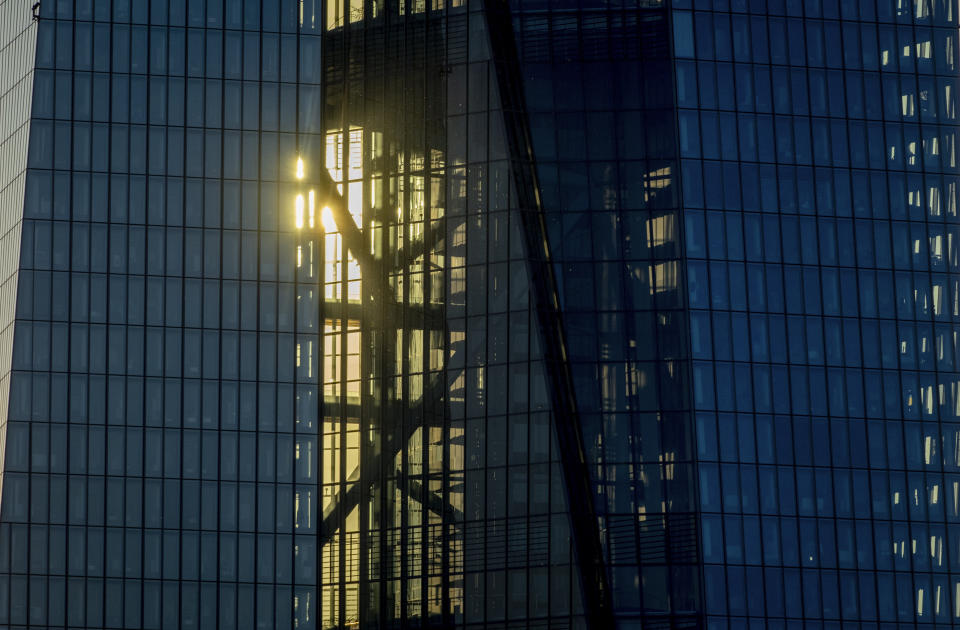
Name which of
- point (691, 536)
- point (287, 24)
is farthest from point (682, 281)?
point (287, 24)

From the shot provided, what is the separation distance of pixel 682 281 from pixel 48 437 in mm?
32219

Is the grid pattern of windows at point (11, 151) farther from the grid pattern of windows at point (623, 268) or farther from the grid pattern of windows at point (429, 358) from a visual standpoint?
the grid pattern of windows at point (623, 268)

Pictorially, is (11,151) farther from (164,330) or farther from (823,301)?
(823,301)

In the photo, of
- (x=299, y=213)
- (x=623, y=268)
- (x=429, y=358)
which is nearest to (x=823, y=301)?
(x=623, y=268)

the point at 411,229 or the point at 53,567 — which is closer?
the point at 53,567

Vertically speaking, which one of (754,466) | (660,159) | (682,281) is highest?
(660,159)

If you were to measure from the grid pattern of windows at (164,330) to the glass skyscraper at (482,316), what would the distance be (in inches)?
6.2

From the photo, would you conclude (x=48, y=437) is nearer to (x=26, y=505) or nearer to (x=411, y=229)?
(x=26, y=505)

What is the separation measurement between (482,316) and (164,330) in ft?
52.7

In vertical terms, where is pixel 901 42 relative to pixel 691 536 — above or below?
above

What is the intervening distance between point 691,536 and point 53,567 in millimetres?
31165

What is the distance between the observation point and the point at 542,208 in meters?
98.8

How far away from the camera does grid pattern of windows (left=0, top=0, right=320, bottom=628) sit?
97.7m

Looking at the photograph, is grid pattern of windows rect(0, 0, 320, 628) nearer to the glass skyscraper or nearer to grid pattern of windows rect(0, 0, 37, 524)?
the glass skyscraper
